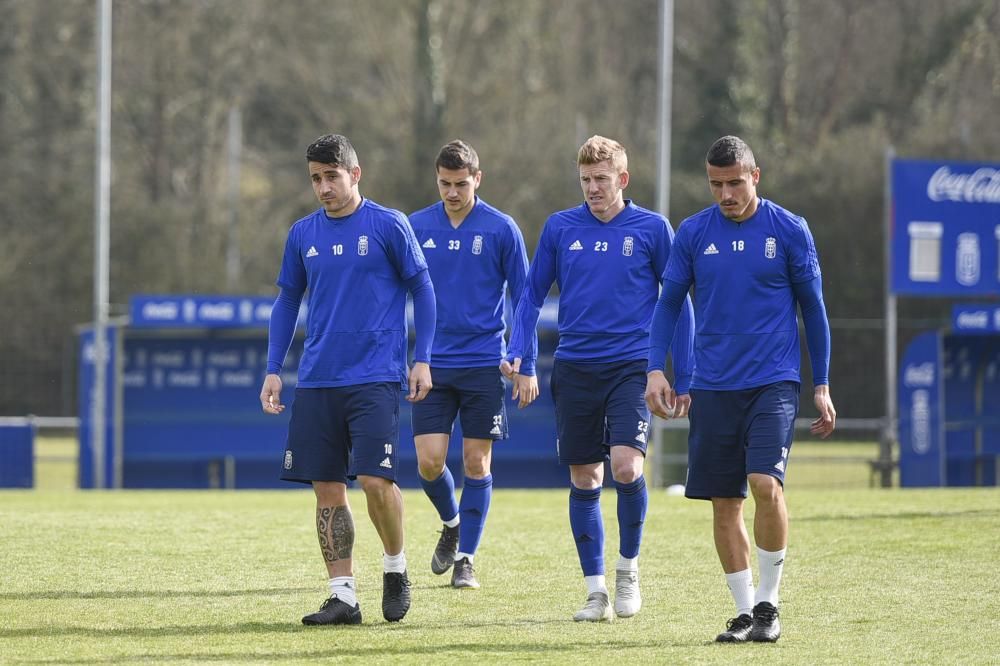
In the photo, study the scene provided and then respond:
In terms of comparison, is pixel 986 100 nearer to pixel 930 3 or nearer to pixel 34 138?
pixel 930 3

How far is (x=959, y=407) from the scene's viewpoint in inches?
885

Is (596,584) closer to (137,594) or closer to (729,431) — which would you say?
(729,431)

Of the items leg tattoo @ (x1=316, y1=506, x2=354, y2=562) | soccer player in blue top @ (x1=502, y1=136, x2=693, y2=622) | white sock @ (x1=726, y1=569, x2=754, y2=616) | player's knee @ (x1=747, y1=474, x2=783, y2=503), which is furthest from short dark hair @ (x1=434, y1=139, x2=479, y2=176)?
white sock @ (x1=726, y1=569, x2=754, y2=616)

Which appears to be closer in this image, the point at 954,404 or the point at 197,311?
the point at 197,311

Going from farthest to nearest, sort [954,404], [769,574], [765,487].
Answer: [954,404]
[769,574]
[765,487]

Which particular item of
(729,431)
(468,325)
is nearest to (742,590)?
(729,431)

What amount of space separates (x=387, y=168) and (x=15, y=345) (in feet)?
31.9

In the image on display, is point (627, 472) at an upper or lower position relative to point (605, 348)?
lower

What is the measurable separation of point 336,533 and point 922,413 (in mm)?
14680

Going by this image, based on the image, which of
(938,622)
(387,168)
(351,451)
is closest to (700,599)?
(938,622)

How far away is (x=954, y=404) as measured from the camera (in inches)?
885

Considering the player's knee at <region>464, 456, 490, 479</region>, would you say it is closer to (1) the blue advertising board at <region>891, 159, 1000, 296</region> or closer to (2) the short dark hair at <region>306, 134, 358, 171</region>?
(2) the short dark hair at <region>306, 134, 358, 171</region>

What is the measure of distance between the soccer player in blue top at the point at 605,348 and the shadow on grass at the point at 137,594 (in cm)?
167

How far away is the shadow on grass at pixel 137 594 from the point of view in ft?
27.0
